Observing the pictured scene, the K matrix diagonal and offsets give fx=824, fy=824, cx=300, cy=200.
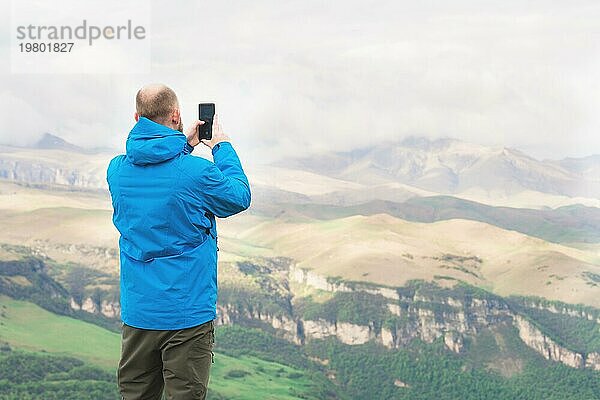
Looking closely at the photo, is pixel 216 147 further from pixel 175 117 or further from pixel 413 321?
pixel 413 321

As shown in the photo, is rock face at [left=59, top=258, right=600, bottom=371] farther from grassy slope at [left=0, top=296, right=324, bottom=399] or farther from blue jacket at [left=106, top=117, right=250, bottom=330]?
blue jacket at [left=106, top=117, right=250, bottom=330]

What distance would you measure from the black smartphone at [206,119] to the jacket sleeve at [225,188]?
10cm

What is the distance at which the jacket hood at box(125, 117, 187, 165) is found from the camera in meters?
1.41

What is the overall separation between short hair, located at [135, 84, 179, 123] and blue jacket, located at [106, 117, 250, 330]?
0.02m

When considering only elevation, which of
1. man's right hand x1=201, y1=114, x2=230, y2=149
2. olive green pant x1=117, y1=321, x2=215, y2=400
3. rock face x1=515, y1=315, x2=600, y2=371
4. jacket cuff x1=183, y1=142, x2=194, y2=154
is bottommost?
rock face x1=515, y1=315, x2=600, y2=371

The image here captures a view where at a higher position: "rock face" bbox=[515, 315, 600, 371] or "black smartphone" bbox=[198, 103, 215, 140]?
"black smartphone" bbox=[198, 103, 215, 140]

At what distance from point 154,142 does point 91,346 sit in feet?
24.6

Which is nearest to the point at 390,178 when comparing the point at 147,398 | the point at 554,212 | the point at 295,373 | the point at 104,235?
the point at 554,212

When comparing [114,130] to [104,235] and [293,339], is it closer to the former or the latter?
[104,235]

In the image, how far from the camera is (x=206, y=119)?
1563mm

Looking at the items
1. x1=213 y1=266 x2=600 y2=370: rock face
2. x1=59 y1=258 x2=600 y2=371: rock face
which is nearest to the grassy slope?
x1=59 y1=258 x2=600 y2=371: rock face

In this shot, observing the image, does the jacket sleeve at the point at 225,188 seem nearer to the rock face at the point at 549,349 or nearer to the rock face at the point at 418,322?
the rock face at the point at 418,322

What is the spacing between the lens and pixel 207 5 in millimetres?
7500

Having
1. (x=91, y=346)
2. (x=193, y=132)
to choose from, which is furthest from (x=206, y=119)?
(x=91, y=346)
